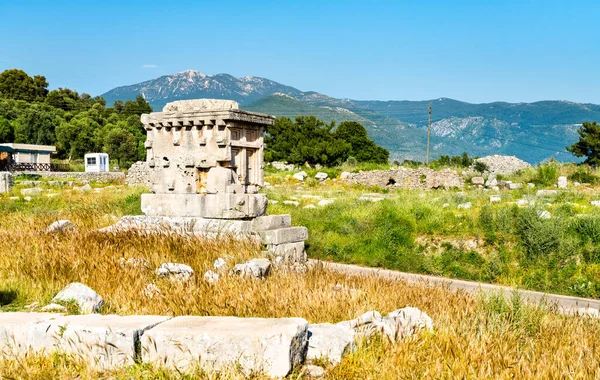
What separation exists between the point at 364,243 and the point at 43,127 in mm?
54057

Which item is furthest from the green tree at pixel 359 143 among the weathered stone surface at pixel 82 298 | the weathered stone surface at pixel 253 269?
the weathered stone surface at pixel 82 298

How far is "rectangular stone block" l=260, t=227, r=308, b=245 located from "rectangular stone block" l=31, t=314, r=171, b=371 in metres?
5.41

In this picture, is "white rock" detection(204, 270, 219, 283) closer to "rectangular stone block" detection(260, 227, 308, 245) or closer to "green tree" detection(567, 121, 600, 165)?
"rectangular stone block" detection(260, 227, 308, 245)

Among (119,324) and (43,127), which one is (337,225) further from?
(43,127)

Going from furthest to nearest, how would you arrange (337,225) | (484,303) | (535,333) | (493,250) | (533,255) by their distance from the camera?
(337,225) → (493,250) → (533,255) → (484,303) → (535,333)

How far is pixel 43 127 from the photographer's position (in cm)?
5862

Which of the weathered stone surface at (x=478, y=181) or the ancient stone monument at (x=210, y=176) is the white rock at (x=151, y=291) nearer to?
the ancient stone monument at (x=210, y=176)

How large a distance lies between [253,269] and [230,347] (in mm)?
3589

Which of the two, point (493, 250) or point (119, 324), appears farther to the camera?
point (493, 250)

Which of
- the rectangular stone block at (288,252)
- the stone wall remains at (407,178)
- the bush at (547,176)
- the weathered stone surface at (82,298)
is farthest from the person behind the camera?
the stone wall remains at (407,178)

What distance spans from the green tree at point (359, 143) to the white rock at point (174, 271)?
57.0 meters

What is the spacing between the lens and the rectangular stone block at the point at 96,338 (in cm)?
438

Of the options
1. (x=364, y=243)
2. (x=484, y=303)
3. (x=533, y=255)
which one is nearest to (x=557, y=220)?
(x=533, y=255)

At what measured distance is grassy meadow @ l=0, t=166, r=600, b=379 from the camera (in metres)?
4.46
